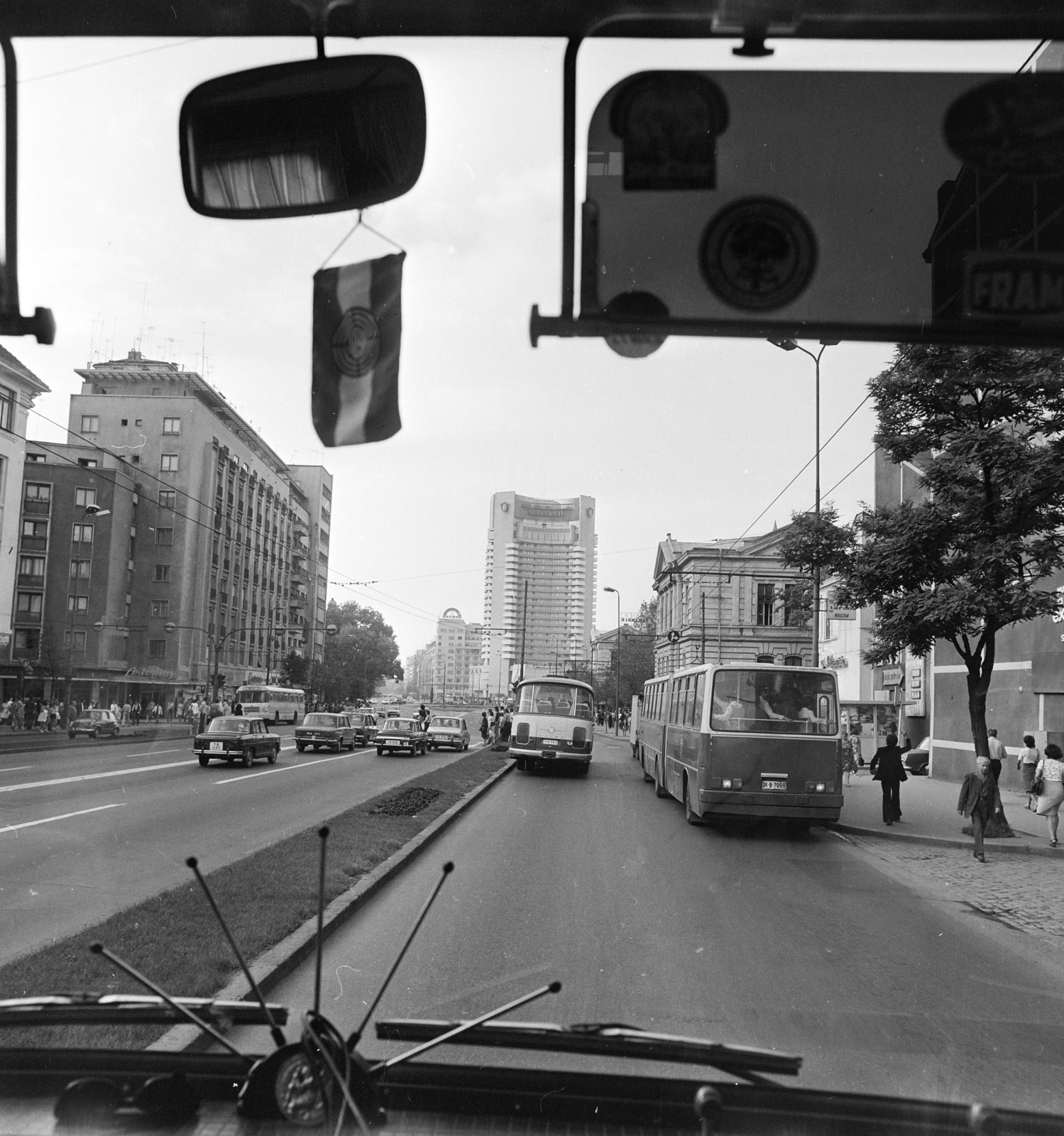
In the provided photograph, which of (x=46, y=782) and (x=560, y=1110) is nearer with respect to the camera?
(x=560, y=1110)

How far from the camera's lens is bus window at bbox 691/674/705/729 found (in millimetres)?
16516

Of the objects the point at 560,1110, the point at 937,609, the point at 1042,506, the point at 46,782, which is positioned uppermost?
the point at 1042,506

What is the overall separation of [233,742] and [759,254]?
26.2m

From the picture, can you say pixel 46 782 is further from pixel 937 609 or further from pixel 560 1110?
pixel 560 1110

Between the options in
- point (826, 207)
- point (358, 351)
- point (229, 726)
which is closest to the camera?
point (826, 207)

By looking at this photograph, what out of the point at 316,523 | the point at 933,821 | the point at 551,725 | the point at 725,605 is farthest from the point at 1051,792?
the point at 725,605

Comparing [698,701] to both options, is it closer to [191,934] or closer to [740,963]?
[740,963]

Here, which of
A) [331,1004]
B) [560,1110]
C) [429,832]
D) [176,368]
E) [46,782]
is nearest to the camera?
[560,1110]

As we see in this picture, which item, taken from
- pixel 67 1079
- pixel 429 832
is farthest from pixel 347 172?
pixel 429 832

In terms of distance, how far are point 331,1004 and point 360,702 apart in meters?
58.6

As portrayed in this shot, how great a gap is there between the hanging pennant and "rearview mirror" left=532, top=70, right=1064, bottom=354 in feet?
2.40

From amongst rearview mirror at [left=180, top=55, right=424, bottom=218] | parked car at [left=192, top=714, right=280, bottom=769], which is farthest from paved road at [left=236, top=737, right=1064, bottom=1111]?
parked car at [left=192, top=714, right=280, bottom=769]

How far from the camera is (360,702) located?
6288 centimetres

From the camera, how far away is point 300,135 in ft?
11.1
